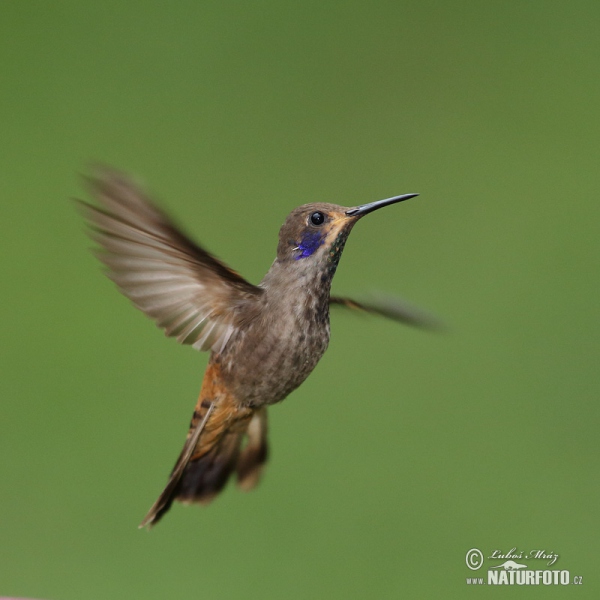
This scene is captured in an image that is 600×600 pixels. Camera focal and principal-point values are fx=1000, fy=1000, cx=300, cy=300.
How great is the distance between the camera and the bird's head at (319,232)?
1.21 metres

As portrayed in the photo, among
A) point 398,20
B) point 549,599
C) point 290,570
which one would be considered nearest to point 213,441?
point 290,570

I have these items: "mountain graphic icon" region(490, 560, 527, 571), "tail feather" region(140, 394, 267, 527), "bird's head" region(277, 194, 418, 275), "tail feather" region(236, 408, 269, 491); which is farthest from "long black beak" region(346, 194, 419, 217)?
"mountain graphic icon" region(490, 560, 527, 571)

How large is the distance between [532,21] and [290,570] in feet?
9.47

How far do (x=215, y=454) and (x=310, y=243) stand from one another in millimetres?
501

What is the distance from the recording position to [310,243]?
4.02 feet

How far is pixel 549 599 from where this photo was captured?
2760 mm

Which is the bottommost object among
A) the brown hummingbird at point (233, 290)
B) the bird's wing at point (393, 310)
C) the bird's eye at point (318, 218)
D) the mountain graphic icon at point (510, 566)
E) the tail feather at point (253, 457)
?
the mountain graphic icon at point (510, 566)

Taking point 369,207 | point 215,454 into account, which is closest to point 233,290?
point 369,207

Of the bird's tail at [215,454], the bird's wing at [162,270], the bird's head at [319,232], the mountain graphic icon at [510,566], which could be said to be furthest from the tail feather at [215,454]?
the mountain graphic icon at [510,566]

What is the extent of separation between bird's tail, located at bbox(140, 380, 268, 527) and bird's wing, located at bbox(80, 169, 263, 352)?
12 centimetres

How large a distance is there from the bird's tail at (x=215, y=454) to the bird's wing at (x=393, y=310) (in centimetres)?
20

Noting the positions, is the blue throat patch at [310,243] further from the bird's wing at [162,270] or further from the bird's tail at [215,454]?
the bird's tail at [215,454]

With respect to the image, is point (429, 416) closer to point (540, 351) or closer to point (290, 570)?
point (540, 351)

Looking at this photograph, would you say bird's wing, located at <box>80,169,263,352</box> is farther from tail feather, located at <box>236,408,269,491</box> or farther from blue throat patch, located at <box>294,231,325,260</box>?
tail feather, located at <box>236,408,269,491</box>
